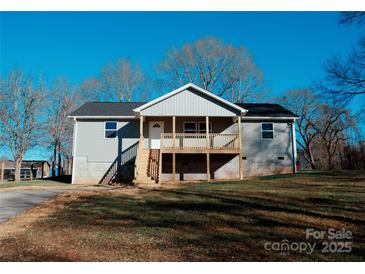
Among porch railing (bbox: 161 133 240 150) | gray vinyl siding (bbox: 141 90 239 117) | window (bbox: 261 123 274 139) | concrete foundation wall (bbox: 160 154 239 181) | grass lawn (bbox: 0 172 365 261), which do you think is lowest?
grass lawn (bbox: 0 172 365 261)

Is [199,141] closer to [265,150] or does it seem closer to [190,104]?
[190,104]

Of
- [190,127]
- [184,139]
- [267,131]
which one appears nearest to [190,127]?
[190,127]

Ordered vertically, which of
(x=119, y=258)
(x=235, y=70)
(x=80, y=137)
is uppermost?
(x=235, y=70)

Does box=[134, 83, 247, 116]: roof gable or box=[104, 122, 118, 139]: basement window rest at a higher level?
box=[134, 83, 247, 116]: roof gable

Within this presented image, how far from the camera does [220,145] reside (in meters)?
18.7

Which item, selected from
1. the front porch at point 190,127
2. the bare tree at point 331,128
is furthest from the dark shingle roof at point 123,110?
the bare tree at point 331,128

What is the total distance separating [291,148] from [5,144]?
73.6 feet

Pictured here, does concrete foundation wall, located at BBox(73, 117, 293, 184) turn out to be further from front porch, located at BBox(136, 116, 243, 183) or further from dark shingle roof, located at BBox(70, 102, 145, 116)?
dark shingle roof, located at BBox(70, 102, 145, 116)

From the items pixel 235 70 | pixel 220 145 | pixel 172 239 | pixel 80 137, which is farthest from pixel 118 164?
pixel 235 70

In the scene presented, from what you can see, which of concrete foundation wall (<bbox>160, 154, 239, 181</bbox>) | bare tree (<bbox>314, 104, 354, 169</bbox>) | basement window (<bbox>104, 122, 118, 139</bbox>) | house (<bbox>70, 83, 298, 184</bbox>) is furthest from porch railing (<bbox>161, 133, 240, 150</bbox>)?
bare tree (<bbox>314, 104, 354, 169</bbox>)

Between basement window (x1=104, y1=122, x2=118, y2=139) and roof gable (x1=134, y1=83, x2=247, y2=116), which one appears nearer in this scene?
roof gable (x1=134, y1=83, x2=247, y2=116)

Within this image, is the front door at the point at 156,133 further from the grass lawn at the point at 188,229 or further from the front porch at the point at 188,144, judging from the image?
the grass lawn at the point at 188,229

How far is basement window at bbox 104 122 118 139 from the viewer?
19.1 meters

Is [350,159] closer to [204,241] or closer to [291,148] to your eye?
[291,148]
